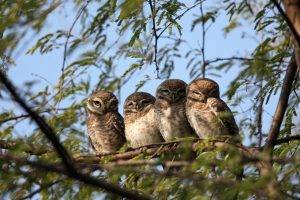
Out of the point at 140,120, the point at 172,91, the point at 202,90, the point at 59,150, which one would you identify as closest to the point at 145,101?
the point at 140,120

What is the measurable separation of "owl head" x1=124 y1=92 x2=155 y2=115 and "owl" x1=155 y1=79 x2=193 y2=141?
8.3 inches

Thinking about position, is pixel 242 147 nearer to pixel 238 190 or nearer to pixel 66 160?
pixel 238 190

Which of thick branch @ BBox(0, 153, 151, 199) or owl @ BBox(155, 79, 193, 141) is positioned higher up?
owl @ BBox(155, 79, 193, 141)

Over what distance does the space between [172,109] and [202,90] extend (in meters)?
0.37

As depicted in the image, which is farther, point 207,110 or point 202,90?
point 202,90

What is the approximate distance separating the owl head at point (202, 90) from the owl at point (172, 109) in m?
0.22

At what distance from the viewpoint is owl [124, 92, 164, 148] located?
6.90 metres

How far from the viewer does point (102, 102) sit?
7.45 metres

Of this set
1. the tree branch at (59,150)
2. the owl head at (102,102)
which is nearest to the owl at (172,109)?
the owl head at (102,102)

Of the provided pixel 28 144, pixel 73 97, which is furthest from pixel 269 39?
pixel 28 144

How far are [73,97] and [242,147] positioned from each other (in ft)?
9.63

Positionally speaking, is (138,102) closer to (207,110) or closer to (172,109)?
(172,109)

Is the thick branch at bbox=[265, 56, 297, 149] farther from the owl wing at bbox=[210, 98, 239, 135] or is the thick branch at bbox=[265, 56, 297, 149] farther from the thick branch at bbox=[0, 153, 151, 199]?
the owl wing at bbox=[210, 98, 239, 135]

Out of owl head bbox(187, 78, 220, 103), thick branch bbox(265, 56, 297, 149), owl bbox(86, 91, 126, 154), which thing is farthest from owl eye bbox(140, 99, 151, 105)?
thick branch bbox(265, 56, 297, 149)
